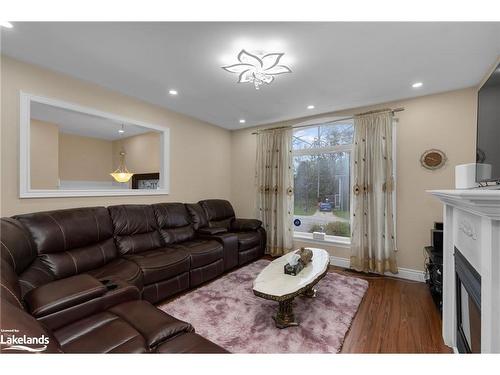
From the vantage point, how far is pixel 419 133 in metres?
2.91

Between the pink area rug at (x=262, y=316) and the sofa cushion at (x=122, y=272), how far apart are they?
0.48 metres

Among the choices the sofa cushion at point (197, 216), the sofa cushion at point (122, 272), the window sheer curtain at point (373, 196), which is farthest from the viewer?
the sofa cushion at point (197, 216)

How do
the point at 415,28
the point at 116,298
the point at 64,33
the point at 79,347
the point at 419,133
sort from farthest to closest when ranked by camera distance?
1. the point at 419,133
2. the point at 64,33
3. the point at 415,28
4. the point at 116,298
5. the point at 79,347

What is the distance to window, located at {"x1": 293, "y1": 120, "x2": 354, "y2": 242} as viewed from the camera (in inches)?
142

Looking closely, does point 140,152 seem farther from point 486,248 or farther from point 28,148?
point 486,248

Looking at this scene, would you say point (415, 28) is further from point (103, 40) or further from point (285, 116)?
point (103, 40)

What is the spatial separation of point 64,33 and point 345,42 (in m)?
2.32

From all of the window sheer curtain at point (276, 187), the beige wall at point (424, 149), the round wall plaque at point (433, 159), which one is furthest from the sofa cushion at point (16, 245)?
the round wall plaque at point (433, 159)

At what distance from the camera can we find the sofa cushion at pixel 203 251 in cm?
267

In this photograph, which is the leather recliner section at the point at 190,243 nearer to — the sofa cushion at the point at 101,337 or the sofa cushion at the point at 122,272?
the sofa cushion at the point at 122,272

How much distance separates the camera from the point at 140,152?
5.10m

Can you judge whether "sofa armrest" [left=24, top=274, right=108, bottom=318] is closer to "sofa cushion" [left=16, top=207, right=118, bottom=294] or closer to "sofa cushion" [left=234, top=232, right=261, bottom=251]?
"sofa cushion" [left=16, top=207, right=118, bottom=294]

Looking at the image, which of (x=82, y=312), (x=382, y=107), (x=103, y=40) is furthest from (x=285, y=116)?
(x=82, y=312)

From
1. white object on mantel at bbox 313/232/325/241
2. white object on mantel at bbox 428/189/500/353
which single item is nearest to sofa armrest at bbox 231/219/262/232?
white object on mantel at bbox 313/232/325/241
